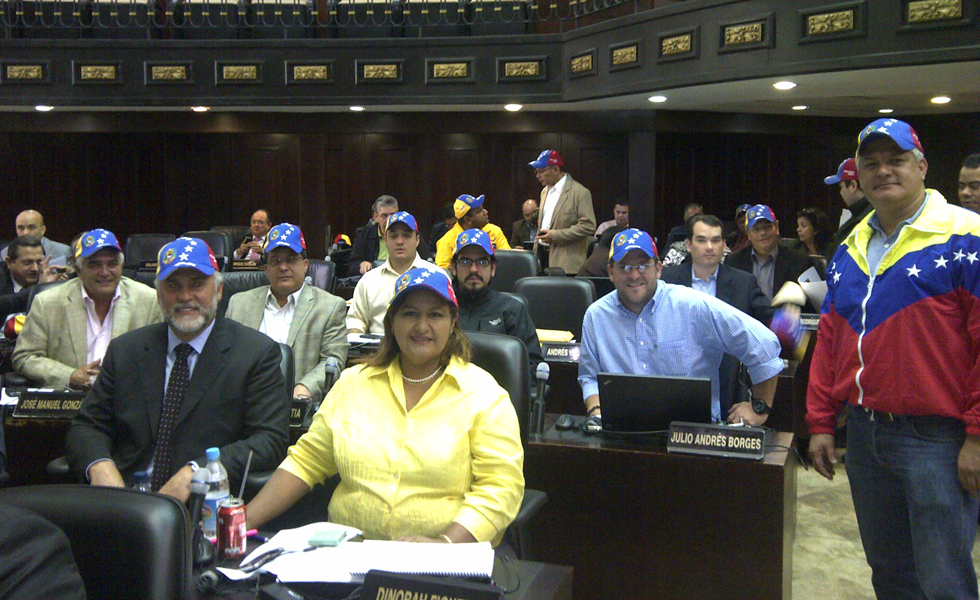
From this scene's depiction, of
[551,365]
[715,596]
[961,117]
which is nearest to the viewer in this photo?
[715,596]

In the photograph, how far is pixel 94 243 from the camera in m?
3.58

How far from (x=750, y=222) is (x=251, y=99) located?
18.6 ft

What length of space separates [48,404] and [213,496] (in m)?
1.46

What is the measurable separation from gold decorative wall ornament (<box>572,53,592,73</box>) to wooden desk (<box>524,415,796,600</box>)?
18.0 feet

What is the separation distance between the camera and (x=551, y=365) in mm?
4148

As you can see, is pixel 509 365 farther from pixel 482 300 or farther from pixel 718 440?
pixel 482 300

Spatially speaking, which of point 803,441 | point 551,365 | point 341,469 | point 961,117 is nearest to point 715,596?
point 341,469

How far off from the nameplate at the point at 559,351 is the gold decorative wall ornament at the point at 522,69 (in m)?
4.78

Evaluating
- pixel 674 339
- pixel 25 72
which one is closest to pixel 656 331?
pixel 674 339

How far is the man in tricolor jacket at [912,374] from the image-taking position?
2025mm

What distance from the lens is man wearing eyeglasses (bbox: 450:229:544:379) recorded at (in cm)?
402

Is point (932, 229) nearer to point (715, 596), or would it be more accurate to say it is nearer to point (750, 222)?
point (715, 596)

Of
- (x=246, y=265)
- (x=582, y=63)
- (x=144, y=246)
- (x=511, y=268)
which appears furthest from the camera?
(x=582, y=63)

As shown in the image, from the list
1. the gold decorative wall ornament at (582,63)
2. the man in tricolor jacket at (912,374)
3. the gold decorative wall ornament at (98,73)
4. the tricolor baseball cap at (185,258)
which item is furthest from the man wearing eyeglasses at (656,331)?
the gold decorative wall ornament at (98,73)
